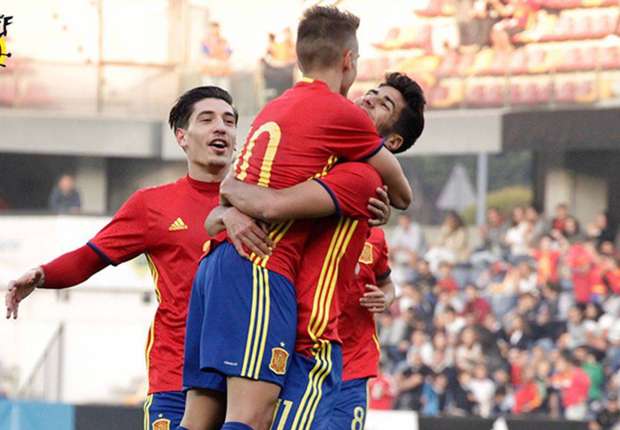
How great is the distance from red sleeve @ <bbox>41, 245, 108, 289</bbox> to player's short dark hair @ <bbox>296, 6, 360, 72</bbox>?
1.87 meters

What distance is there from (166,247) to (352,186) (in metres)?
1.77

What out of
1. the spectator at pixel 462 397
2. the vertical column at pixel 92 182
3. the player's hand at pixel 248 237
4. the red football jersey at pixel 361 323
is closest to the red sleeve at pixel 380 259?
the red football jersey at pixel 361 323

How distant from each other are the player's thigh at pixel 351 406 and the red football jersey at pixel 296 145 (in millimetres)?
1735

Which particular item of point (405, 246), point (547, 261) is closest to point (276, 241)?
point (547, 261)

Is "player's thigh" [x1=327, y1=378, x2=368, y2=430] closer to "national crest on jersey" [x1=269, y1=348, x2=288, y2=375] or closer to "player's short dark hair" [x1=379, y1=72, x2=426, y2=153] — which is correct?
"player's short dark hair" [x1=379, y1=72, x2=426, y2=153]

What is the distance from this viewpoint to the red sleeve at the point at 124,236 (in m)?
7.06

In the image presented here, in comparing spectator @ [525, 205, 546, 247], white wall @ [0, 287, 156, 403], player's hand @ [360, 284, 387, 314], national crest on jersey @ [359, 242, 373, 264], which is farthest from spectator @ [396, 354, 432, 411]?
player's hand @ [360, 284, 387, 314]

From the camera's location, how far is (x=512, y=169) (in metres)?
20.6

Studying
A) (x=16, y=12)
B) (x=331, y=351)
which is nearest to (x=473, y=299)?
(x=16, y=12)

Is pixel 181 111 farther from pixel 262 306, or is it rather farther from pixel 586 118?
pixel 586 118

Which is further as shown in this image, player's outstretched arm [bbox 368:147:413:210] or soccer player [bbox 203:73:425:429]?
player's outstretched arm [bbox 368:147:413:210]

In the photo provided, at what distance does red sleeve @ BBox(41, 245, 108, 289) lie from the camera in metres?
6.89

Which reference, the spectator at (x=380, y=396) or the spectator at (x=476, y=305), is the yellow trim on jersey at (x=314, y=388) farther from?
the spectator at (x=476, y=305)

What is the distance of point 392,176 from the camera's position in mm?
5676
